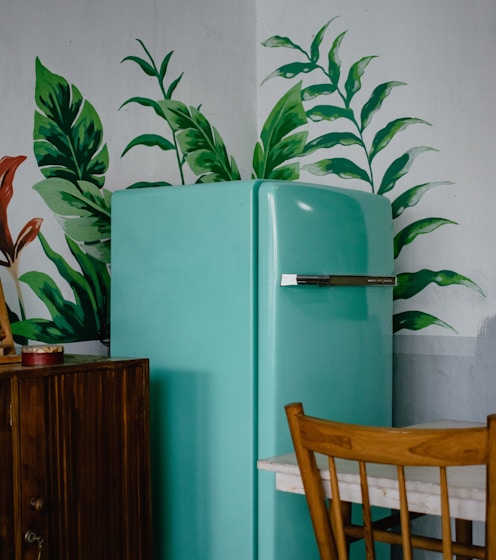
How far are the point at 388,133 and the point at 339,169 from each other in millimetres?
259

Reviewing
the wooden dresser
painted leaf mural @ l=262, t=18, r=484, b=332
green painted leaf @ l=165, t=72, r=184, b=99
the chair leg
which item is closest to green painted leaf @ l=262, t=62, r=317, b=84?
painted leaf mural @ l=262, t=18, r=484, b=332

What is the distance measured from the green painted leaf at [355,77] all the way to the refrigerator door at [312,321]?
29.5 inches

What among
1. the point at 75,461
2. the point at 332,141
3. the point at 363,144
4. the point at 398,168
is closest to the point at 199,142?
the point at 332,141

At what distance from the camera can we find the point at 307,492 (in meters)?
1.75

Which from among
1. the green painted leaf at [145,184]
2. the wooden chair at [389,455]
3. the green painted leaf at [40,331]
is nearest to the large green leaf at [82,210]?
the green painted leaf at [145,184]

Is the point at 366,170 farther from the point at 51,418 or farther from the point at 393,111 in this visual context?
the point at 51,418

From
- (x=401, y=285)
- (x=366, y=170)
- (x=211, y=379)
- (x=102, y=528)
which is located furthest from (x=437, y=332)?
(x=102, y=528)

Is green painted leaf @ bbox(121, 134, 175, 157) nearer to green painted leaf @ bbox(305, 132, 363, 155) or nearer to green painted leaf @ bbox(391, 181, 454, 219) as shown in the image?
green painted leaf @ bbox(305, 132, 363, 155)

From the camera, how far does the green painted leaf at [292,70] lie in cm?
359

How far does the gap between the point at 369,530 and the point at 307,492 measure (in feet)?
0.54

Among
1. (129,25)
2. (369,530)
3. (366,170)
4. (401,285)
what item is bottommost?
(369,530)

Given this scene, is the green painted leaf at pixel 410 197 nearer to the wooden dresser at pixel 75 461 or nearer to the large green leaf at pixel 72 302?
the large green leaf at pixel 72 302

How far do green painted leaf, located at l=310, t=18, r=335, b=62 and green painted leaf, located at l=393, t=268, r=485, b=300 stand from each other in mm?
1003

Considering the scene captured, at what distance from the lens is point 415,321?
131 inches
